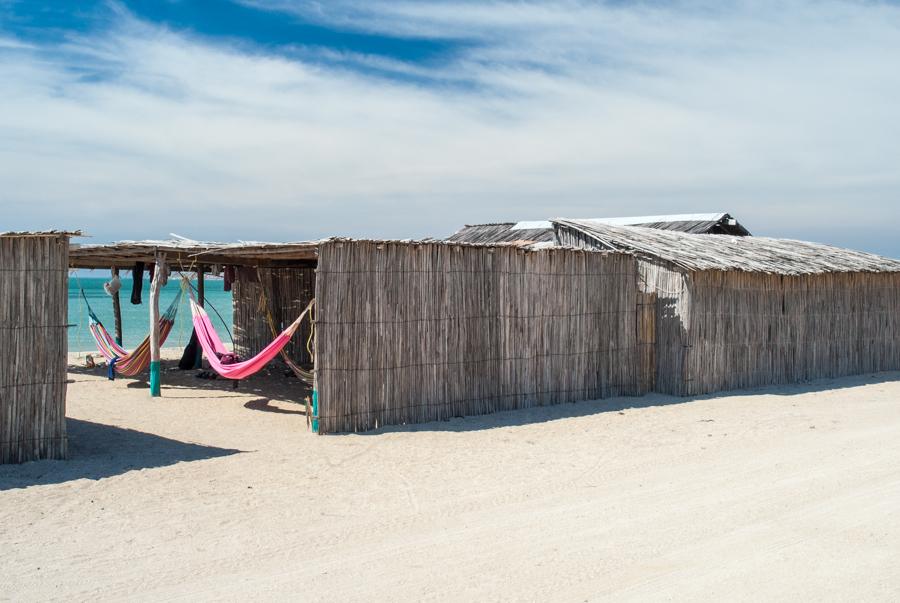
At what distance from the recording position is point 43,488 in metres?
4.64

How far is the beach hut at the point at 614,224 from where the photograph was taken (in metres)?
14.7

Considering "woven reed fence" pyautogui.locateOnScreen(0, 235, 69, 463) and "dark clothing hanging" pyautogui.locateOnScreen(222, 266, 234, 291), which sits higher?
"dark clothing hanging" pyautogui.locateOnScreen(222, 266, 234, 291)

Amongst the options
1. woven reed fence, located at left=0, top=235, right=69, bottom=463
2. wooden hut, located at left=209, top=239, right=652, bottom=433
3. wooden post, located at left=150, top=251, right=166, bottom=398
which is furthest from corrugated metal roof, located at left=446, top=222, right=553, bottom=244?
woven reed fence, located at left=0, top=235, right=69, bottom=463

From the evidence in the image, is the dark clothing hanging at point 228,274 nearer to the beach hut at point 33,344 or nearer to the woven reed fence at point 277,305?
the woven reed fence at point 277,305

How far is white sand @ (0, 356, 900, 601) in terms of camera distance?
3.32 meters

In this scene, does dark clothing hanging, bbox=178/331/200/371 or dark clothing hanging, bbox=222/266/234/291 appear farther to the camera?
dark clothing hanging, bbox=178/331/200/371

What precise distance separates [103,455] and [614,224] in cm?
1057

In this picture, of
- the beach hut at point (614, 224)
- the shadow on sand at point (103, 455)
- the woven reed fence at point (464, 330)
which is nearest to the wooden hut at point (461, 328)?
the woven reed fence at point (464, 330)

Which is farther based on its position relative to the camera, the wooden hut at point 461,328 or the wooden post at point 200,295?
the wooden post at point 200,295

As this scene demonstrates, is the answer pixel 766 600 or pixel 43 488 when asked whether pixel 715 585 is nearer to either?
pixel 766 600

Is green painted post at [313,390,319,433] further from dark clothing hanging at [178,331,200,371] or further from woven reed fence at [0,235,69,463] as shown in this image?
dark clothing hanging at [178,331,200,371]

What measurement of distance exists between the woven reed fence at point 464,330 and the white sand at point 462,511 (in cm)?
39

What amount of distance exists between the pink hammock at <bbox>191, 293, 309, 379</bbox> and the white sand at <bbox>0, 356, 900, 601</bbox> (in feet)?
1.64

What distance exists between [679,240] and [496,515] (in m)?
7.09
